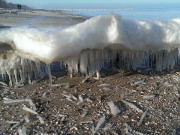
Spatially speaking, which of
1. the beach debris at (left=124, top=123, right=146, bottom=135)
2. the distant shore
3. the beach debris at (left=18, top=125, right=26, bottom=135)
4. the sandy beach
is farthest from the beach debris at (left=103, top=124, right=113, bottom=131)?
the distant shore

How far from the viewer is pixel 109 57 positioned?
133 inches

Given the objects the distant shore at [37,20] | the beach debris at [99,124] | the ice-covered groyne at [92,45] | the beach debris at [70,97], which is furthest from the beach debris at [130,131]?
the distant shore at [37,20]

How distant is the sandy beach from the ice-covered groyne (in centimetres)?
29

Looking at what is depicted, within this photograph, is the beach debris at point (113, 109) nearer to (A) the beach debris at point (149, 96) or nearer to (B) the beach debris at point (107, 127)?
(B) the beach debris at point (107, 127)

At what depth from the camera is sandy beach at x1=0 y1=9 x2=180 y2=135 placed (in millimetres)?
2078

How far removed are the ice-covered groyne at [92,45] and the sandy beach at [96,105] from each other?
29 cm

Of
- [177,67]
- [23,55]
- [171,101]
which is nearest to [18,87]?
[23,55]

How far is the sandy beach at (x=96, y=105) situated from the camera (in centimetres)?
208

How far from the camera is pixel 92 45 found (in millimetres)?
2852

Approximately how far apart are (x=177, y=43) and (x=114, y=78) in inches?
53.6

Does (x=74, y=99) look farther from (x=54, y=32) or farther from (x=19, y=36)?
(x=19, y=36)

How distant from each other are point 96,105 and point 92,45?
999 millimetres

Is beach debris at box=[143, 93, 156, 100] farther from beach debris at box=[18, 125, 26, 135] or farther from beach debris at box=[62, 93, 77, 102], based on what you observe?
beach debris at box=[18, 125, 26, 135]

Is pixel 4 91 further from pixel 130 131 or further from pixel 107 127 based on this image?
pixel 130 131
